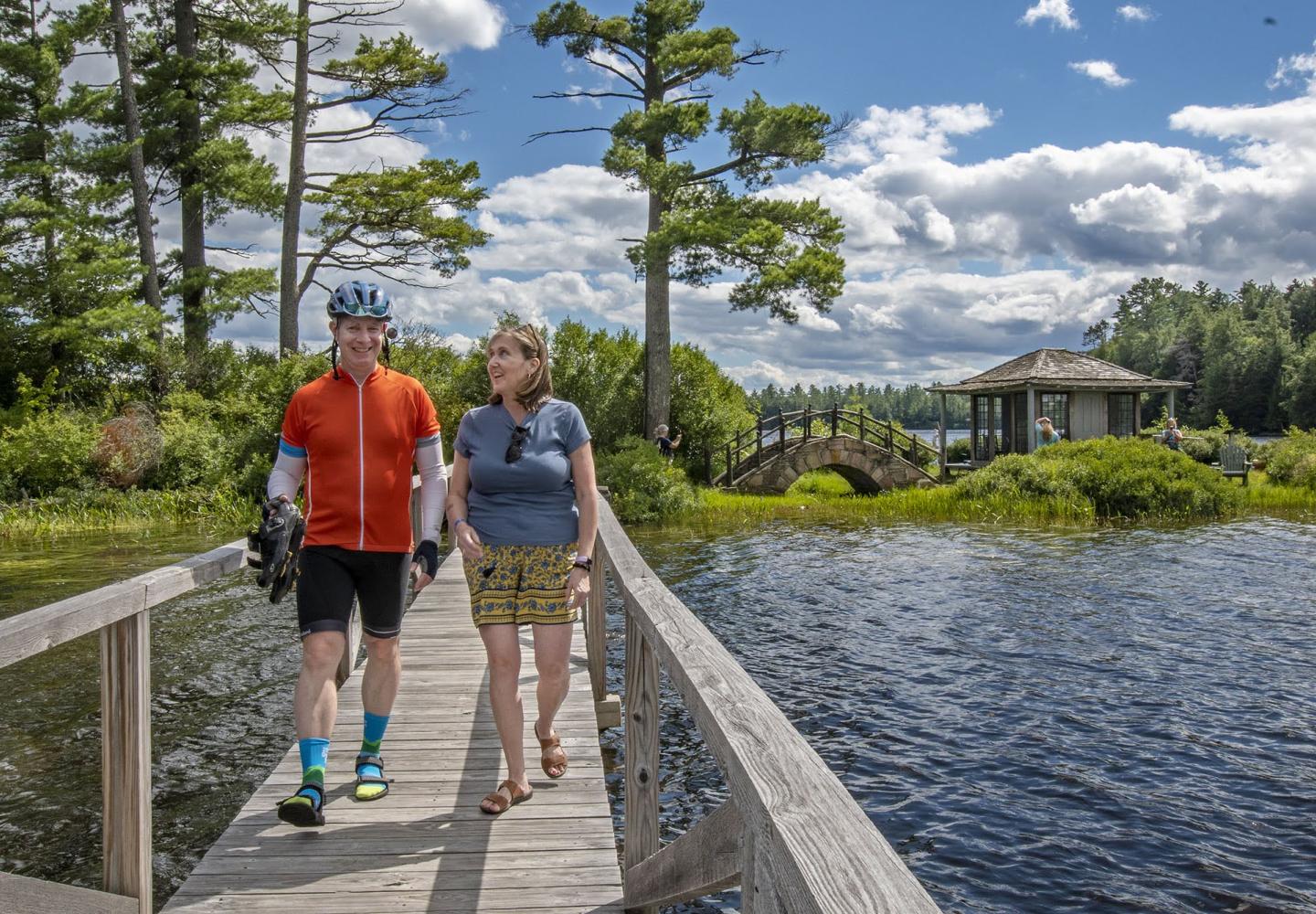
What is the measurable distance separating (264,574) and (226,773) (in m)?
4.36

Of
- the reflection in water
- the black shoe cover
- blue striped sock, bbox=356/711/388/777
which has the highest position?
the black shoe cover

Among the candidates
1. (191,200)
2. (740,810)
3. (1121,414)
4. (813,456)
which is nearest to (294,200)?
(191,200)

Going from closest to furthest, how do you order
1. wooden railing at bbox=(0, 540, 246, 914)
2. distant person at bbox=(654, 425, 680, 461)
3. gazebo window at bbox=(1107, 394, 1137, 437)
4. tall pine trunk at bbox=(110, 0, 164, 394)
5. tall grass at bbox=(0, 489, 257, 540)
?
wooden railing at bbox=(0, 540, 246, 914) < tall grass at bbox=(0, 489, 257, 540) < distant person at bbox=(654, 425, 680, 461) < tall pine trunk at bbox=(110, 0, 164, 394) < gazebo window at bbox=(1107, 394, 1137, 437)

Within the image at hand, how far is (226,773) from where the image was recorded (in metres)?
7.30

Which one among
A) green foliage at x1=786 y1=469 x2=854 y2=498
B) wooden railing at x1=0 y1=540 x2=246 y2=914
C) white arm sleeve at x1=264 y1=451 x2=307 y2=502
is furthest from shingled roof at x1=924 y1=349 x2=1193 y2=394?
wooden railing at x1=0 y1=540 x2=246 y2=914

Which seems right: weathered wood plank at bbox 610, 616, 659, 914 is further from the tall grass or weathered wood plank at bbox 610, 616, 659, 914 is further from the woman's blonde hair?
the tall grass

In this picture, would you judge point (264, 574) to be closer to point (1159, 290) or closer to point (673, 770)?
point (673, 770)

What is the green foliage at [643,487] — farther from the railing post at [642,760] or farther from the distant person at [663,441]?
the railing post at [642,760]

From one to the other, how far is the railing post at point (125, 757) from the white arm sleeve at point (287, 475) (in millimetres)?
635

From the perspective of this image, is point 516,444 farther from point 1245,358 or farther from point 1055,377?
point 1245,358

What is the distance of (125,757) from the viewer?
11.1 ft

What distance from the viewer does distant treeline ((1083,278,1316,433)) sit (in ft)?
238

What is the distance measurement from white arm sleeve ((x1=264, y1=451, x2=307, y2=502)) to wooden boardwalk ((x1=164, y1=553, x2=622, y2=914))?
1.27m

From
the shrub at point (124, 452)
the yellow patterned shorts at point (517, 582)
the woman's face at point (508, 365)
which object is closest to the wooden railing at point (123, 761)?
the yellow patterned shorts at point (517, 582)
